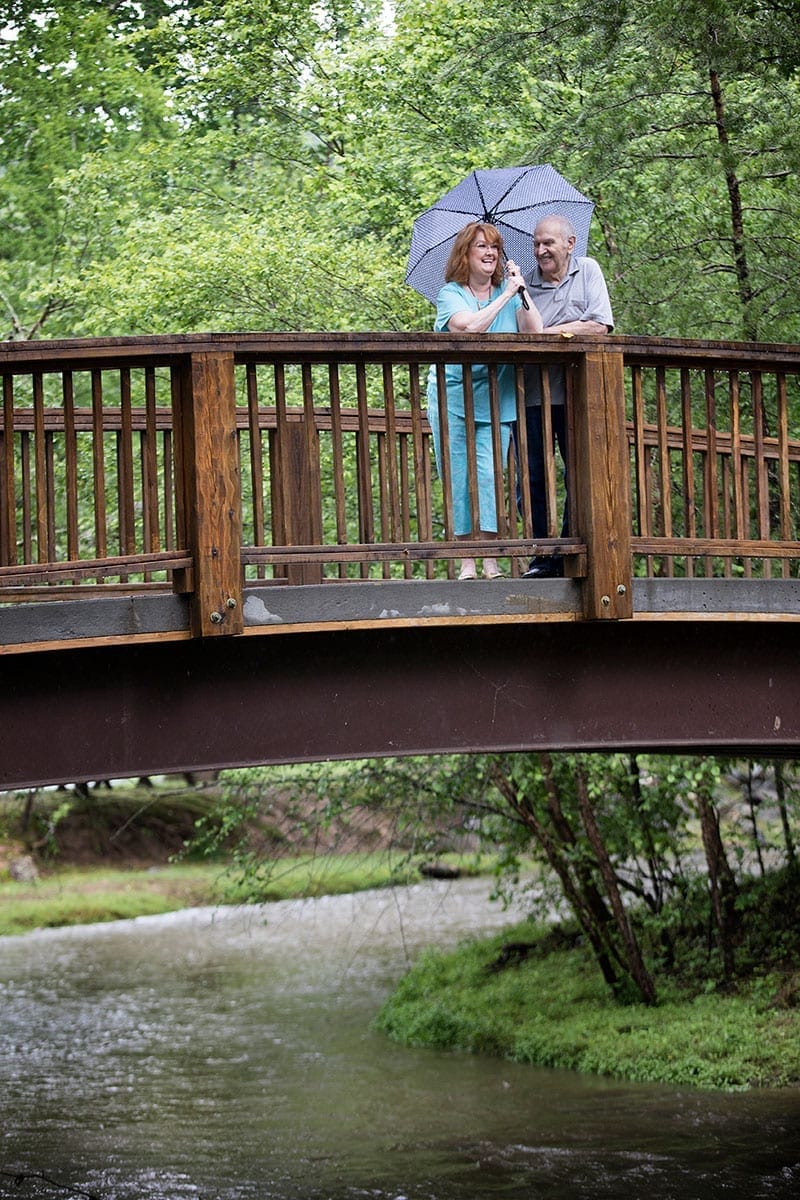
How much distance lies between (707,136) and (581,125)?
1.67 meters

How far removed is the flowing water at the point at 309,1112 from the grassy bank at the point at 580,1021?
0.39 meters

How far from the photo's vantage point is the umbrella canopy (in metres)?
8.72

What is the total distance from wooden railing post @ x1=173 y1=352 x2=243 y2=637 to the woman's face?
6.00 ft

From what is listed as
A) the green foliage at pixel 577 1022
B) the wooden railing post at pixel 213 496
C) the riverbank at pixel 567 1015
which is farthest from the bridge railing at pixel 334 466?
the riverbank at pixel 567 1015

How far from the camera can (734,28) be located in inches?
432

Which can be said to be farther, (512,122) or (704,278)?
(512,122)

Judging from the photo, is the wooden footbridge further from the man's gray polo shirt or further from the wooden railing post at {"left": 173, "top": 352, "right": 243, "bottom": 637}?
the man's gray polo shirt

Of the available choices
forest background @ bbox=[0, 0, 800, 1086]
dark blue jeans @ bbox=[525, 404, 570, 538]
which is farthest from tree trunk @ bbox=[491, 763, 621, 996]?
dark blue jeans @ bbox=[525, 404, 570, 538]

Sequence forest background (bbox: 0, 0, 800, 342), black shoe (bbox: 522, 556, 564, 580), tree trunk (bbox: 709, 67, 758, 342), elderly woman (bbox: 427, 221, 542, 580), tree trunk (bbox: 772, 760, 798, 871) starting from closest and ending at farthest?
black shoe (bbox: 522, 556, 564, 580), elderly woman (bbox: 427, 221, 542, 580), tree trunk (bbox: 709, 67, 758, 342), forest background (bbox: 0, 0, 800, 342), tree trunk (bbox: 772, 760, 798, 871)

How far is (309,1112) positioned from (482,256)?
835 centimetres

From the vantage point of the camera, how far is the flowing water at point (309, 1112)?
10711mm

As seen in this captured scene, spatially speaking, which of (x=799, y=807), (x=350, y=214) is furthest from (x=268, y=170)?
(x=799, y=807)

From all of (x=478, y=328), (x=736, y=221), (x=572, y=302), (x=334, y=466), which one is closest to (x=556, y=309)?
(x=572, y=302)

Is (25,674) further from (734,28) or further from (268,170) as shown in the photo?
(268,170)
